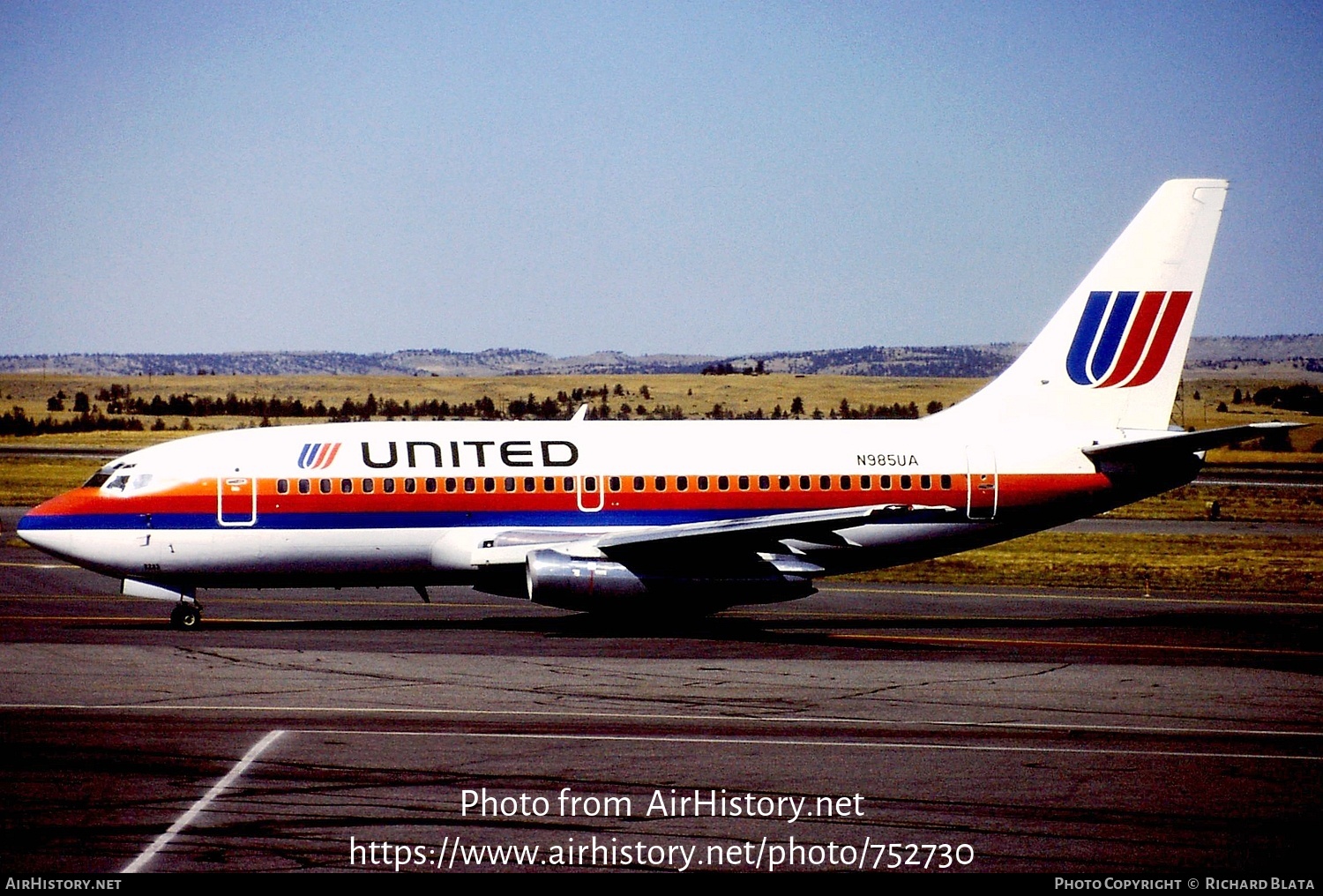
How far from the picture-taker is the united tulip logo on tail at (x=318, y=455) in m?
31.6

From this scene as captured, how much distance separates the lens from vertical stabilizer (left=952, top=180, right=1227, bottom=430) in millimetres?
34406

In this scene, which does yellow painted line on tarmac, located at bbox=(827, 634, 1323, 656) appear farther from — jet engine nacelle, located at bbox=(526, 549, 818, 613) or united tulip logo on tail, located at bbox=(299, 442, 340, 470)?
united tulip logo on tail, located at bbox=(299, 442, 340, 470)

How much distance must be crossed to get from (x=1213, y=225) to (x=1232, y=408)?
428 ft

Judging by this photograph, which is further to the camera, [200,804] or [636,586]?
[636,586]

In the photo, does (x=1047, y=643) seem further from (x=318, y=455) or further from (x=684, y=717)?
(x=318, y=455)

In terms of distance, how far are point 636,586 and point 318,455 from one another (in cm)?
746

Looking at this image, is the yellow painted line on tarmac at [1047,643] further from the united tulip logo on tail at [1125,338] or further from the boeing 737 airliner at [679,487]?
the united tulip logo on tail at [1125,338]

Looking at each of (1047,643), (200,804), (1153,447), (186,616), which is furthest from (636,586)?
(200,804)

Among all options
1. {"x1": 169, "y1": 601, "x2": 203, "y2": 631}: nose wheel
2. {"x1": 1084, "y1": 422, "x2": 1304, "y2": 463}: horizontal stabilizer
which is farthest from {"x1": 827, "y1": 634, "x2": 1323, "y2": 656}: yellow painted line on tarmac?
{"x1": 169, "y1": 601, "x2": 203, "y2": 631}: nose wheel

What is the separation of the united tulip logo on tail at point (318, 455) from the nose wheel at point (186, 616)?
3654 mm

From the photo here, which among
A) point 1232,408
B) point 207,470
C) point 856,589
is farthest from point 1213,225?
point 1232,408

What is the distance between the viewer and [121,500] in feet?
101

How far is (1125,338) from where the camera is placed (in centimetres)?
3456

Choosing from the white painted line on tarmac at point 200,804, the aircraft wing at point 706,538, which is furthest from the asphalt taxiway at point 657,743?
the aircraft wing at point 706,538
